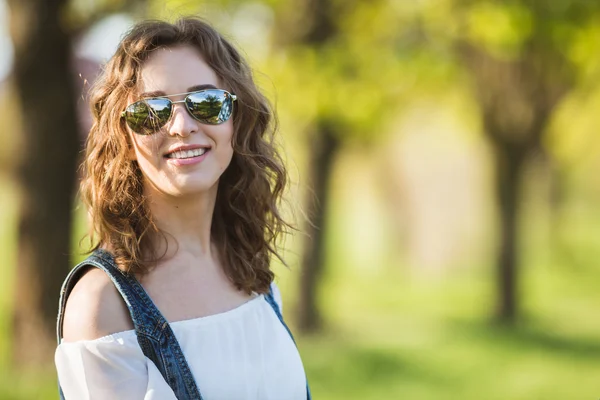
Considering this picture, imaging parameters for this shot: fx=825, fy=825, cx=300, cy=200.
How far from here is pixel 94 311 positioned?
182cm

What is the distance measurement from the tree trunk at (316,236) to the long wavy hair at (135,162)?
814 centimetres

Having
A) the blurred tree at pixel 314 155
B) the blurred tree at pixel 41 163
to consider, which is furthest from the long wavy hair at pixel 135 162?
the blurred tree at pixel 314 155

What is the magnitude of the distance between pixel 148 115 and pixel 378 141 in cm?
1321

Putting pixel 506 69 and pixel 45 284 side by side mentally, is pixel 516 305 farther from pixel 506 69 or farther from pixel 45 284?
pixel 45 284

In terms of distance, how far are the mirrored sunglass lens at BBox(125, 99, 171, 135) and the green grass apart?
348 cm

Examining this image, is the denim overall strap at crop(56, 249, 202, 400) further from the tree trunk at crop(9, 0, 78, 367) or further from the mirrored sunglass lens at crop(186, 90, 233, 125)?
Result: the tree trunk at crop(9, 0, 78, 367)

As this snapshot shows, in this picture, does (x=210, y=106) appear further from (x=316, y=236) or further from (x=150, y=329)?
(x=316, y=236)

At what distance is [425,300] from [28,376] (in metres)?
9.47

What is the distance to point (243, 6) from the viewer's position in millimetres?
9531

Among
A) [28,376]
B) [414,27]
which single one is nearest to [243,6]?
[414,27]

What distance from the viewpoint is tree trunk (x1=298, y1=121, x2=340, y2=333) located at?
10766 mm

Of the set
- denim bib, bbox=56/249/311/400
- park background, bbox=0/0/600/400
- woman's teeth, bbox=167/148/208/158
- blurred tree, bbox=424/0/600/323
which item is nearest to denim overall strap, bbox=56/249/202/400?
denim bib, bbox=56/249/311/400

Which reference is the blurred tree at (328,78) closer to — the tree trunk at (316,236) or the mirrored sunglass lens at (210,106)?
the tree trunk at (316,236)

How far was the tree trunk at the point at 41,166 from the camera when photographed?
6.31 m
